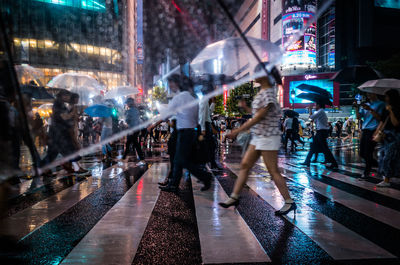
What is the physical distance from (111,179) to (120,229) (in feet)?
11.2

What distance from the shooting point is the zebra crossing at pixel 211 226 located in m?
2.55

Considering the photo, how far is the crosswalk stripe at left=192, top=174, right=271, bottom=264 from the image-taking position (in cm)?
250

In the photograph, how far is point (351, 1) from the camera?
153ft

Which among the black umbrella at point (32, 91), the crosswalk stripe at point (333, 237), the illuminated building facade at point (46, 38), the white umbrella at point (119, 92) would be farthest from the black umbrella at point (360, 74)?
the black umbrella at point (32, 91)

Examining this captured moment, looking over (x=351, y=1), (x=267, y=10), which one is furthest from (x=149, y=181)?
(x=267, y=10)

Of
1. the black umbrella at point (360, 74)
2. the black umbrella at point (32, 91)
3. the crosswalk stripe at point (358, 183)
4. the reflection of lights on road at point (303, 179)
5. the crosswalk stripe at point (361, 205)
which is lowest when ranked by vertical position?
the crosswalk stripe at point (358, 183)

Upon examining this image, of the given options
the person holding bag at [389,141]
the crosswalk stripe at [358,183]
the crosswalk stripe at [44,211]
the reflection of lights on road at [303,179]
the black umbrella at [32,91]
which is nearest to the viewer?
the black umbrella at [32,91]

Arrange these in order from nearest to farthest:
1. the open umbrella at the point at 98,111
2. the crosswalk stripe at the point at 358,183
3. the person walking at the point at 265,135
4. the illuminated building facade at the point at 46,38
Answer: the illuminated building facade at the point at 46,38 → the person walking at the point at 265,135 → the crosswalk stripe at the point at 358,183 → the open umbrella at the point at 98,111

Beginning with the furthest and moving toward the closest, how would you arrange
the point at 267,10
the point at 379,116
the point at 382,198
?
the point at 267,10, the point at 379,116, the point at 382,198

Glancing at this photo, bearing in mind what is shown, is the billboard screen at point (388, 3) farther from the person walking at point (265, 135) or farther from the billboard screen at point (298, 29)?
the person walking at point (265, 135)

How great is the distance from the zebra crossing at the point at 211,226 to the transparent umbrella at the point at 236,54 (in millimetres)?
1808

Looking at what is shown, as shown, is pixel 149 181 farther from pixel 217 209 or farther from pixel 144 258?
pixel 144 258

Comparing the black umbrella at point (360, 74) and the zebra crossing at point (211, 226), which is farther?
the black umbrella at point (360, 74)

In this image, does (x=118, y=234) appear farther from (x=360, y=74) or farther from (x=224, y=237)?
(x=360, y=74)
